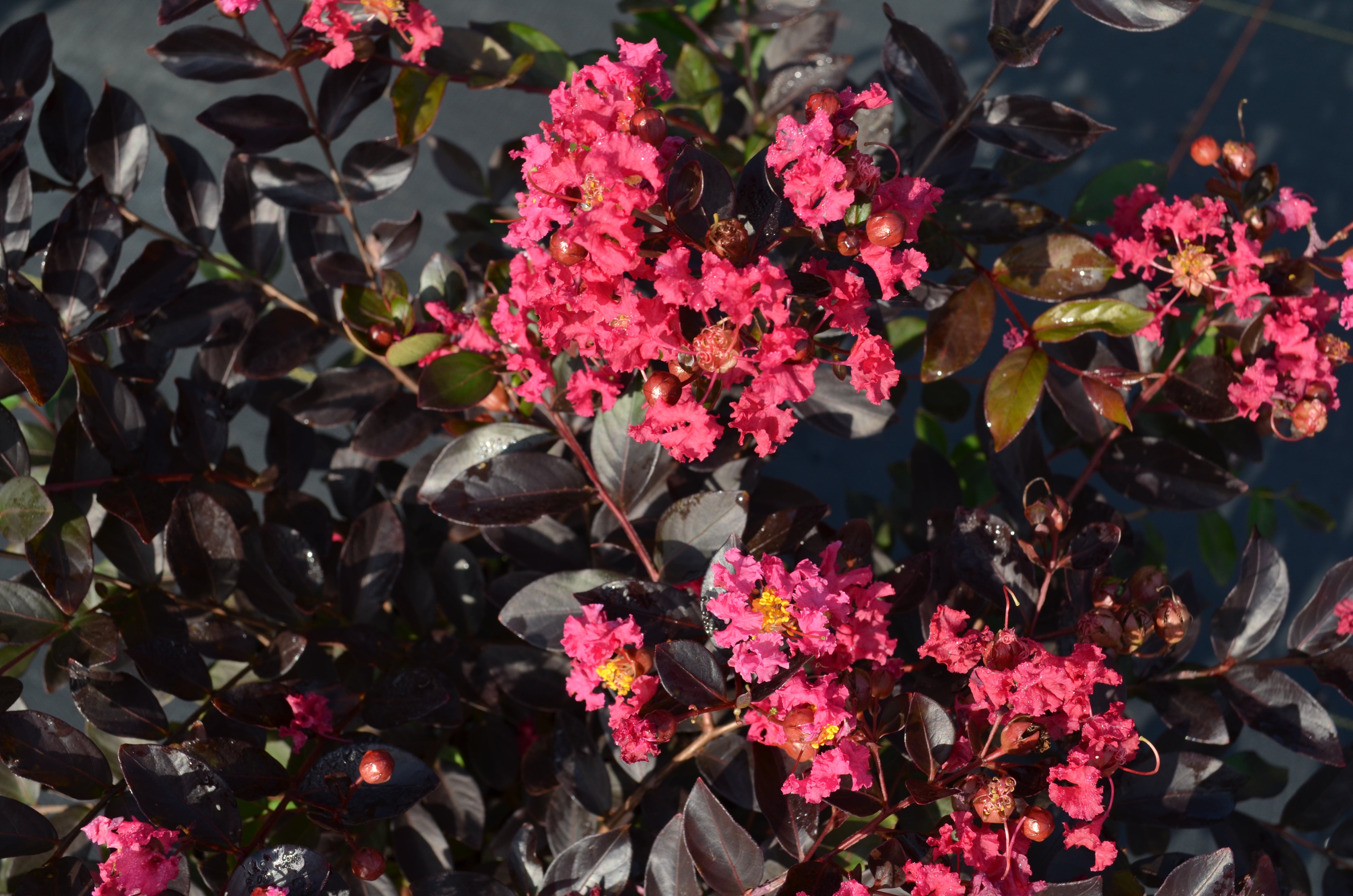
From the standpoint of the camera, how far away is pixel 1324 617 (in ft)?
3.23

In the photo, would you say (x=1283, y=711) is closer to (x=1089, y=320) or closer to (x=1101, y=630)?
(x=1101, y=630)

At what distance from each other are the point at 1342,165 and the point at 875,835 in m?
1.90

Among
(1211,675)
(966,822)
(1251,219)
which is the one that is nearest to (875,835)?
(966,822)

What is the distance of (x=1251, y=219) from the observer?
3.12 ft

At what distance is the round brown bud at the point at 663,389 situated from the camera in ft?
2.53

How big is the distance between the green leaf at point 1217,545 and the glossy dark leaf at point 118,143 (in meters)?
1.51

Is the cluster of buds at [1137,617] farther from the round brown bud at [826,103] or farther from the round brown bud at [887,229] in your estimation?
the round brown bud at [826,103]

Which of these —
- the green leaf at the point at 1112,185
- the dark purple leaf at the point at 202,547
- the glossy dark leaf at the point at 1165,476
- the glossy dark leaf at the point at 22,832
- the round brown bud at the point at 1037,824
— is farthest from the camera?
the green leaf at the point at 1112,185

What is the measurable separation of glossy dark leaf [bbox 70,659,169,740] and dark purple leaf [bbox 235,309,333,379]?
331 mm

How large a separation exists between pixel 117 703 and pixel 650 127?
2.39 feet

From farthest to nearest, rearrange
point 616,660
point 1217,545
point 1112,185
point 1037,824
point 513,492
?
point 1217,545, point 1112,185, point 513,492, point 616,660, point 1037,824

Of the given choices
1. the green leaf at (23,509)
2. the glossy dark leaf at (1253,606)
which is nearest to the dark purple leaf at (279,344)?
the green leaf at (23,509)

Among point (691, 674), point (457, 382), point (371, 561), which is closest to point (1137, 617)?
point (691, 674)

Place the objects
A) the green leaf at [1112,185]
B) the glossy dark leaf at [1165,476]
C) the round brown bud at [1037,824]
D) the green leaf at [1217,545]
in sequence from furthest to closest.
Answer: the green leaf at [1217,545], the green leaf at [1112,185], the glossy dark leaf at [1165,476], the round brown bud at [1037,824]
